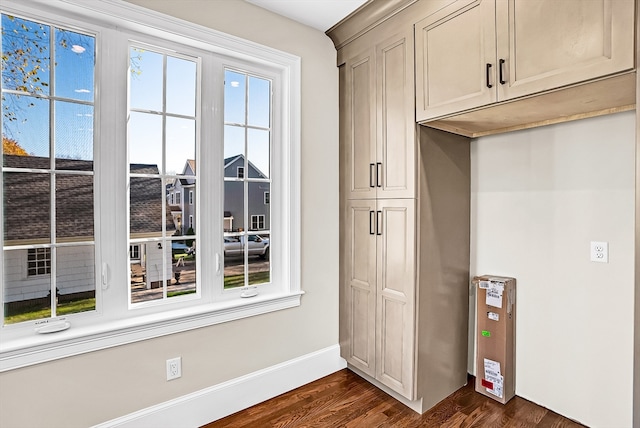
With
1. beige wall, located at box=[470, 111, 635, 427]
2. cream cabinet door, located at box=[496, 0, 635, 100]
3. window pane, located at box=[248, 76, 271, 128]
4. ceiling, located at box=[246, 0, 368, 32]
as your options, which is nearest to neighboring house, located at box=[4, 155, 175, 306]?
window pane, located at box=[248, 76, 271, 128]

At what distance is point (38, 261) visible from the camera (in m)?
1.65

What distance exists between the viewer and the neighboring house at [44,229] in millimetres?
1586

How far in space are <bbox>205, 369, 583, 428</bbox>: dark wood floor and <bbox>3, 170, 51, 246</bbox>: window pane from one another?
146cm

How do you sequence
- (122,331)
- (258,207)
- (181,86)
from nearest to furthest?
(122,331) < (181,86) < (258,207)

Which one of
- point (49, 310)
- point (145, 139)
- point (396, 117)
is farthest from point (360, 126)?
point (49, 310)

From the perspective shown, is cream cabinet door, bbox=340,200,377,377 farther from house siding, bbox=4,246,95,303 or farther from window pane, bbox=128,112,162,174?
house siding, bbox=4,246,95,303

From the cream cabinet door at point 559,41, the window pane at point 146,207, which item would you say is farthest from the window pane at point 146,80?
the cream cabinet door at point 559,41

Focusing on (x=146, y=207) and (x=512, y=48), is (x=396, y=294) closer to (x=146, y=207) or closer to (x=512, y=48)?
(x=512, y=48)

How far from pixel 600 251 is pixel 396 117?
139 centimetres

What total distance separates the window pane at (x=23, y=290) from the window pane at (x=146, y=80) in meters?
0.96

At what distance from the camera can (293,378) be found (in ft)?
7.86

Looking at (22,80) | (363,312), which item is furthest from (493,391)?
(22,80)

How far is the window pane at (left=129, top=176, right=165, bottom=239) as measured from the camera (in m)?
1.90

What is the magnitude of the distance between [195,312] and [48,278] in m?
0.75
